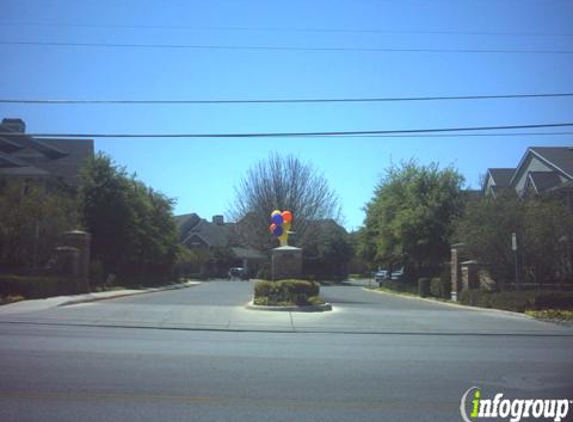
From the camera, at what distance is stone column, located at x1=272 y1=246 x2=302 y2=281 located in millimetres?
26219

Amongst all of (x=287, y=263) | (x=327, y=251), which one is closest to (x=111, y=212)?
(x=287, y=263)

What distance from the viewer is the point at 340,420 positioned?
687 centimetres

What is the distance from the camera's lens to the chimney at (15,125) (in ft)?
172

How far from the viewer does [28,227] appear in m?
28.4

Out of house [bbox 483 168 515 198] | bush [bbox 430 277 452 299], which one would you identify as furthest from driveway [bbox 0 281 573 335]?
house [bbox 483 168 515 198]

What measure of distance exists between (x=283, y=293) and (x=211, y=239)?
215 ft

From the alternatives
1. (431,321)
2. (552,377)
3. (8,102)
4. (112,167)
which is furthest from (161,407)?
(112,167)

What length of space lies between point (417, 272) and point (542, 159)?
12.0 metres

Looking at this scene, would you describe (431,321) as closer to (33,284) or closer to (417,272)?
(33,284)

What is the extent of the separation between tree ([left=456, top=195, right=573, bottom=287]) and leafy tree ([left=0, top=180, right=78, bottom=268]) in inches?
762

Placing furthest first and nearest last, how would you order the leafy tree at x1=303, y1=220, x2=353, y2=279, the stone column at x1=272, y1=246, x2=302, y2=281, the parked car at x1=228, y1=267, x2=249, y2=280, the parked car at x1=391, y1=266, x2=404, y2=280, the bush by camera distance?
the parked car at x1=228, y1=267, x2=249, y2=280
the leafy tree at x1=303, y1=220, x2=353, y2=279
the parked car at x1=391, y1=266, x2=404, y2=280
the bush
the stone column at x1=272, y1=246, x2=302, y2=281

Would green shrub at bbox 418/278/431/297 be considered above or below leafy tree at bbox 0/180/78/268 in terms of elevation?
below

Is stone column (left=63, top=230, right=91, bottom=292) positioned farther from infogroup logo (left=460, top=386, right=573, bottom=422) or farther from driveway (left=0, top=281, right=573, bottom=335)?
infogroup logo (left=460, top=386, right=573, bottom=422)

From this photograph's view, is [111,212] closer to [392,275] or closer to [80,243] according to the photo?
[80,243]
